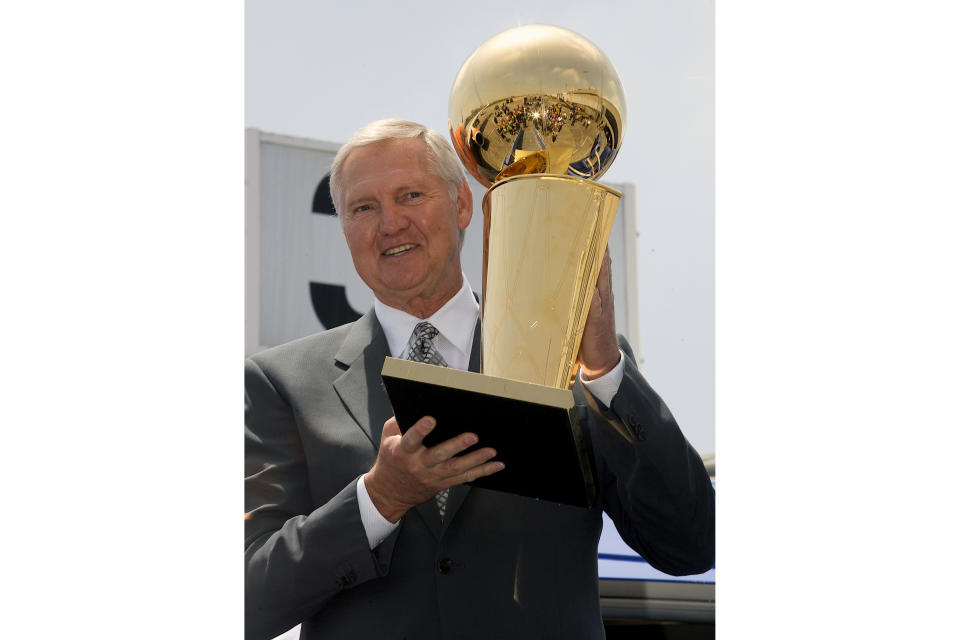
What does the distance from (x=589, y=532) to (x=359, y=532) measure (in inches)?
13.1

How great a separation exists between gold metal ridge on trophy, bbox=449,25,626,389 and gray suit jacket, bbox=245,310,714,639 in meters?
0.17

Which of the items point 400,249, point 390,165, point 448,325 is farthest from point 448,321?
point 390,165

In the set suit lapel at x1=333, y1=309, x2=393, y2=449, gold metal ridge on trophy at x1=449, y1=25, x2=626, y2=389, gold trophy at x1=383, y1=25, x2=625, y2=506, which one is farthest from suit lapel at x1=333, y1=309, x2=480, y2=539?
gold metal ridge on trophy at x1=449, y1=25, x2=626, y2=389

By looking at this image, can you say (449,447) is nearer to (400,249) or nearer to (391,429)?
(391,429)

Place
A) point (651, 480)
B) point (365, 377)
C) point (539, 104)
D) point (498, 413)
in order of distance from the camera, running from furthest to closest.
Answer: point (365, 377), point (651, 480), point (539, 104), point (498, 413)

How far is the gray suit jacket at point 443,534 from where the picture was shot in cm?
129

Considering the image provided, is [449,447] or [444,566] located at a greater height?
[449,447]

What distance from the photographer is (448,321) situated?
4.61 ft

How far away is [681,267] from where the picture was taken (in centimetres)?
157

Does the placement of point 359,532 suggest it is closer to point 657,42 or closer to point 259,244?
point 259,244

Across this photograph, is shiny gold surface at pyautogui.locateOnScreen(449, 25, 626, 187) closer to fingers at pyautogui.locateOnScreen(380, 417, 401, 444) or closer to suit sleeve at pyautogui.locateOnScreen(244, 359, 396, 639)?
fingers at pyautogui.locateOnScreen(380, 417, 401, 444)

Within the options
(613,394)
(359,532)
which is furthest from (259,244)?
(613,394)

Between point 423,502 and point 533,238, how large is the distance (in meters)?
0.39

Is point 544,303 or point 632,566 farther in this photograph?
point 632,566
